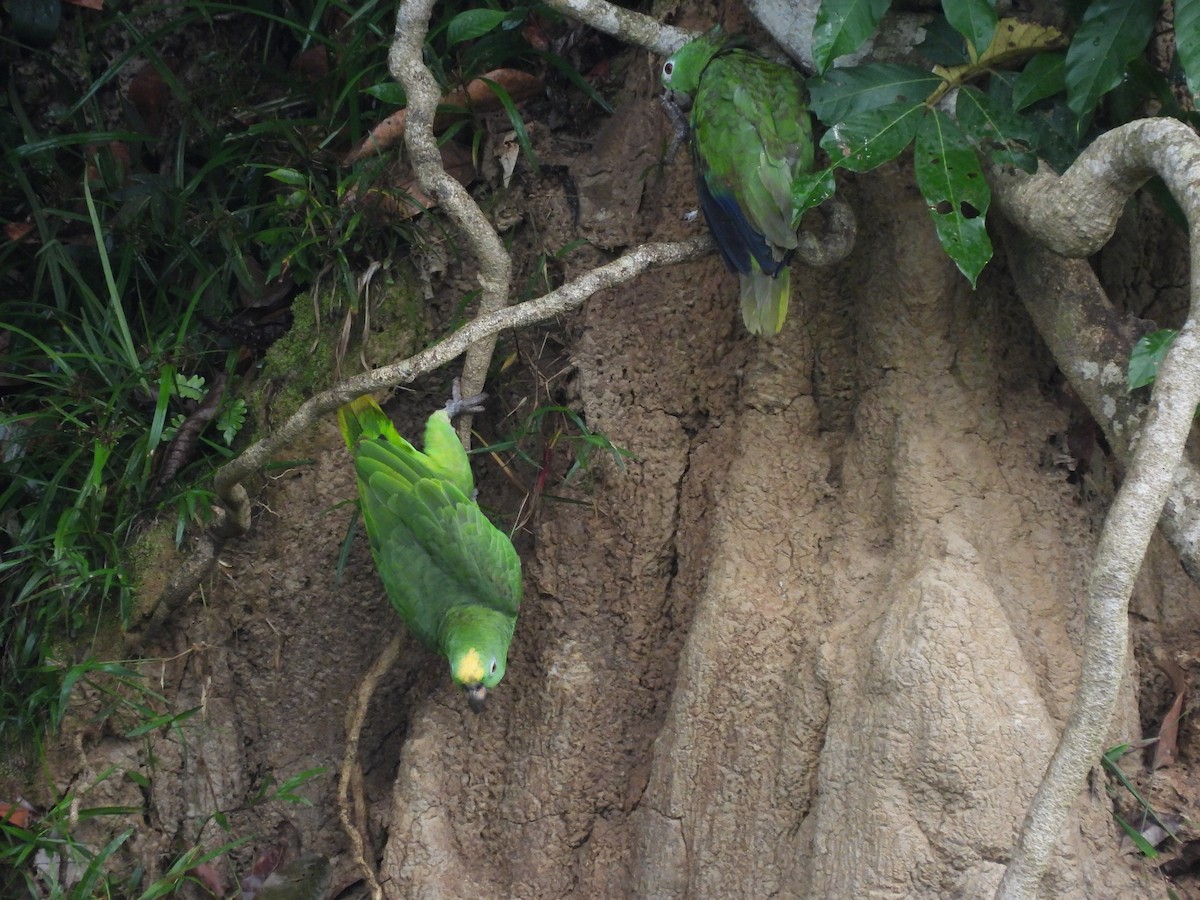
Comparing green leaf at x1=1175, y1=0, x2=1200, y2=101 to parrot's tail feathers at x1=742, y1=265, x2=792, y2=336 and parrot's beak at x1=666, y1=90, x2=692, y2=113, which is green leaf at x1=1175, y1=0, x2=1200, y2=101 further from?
parrot's beak at x1=666, y1=90, x2=692, y2=113

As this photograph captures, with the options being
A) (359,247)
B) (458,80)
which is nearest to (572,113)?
(458,80)

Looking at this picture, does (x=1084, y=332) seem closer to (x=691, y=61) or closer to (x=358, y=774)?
(x=691, y=61)

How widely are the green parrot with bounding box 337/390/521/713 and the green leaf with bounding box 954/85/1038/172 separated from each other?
1.66 metres

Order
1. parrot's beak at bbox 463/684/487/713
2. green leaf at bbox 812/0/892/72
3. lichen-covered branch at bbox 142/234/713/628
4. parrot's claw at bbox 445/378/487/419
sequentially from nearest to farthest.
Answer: green leaf at bbox 812/0/892/72 < lichen-covered branch at bbox 142/234/713/628 < parrot's beak at bbox 463/684/487/713 < parrot's claw at bbox 445/378/487/419

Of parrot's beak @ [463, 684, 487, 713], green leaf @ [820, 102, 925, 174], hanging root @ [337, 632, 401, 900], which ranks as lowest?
hanging root @ [337, 632, 401, 900]

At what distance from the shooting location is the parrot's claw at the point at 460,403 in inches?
135

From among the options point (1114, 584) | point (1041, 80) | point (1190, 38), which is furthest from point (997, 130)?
point (1114, 584)

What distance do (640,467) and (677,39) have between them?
1254 millimetres

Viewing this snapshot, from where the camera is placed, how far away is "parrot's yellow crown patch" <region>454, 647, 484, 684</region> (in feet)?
10.1

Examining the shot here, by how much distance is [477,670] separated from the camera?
10.1 feet

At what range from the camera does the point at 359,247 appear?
3.70 meters

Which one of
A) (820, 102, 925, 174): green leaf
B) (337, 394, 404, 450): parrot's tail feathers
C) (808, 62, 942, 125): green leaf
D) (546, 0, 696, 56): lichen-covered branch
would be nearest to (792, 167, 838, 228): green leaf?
(820, 102, 925, 174): green leaf

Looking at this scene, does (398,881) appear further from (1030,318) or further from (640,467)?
(1030,318)

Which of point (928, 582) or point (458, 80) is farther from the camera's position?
point (458, 80)
